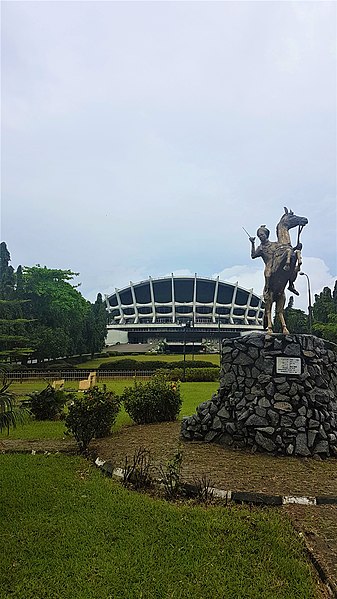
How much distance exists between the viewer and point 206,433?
7320mm

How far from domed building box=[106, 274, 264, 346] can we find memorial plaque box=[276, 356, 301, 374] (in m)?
58.7

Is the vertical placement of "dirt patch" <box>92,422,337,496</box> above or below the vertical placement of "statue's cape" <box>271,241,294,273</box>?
below

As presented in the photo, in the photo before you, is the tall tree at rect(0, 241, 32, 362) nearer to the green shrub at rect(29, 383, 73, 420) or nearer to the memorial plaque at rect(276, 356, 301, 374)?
the green shrub at rect(29, 383, 73, 420)

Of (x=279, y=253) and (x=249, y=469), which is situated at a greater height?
(x=279, y=253)

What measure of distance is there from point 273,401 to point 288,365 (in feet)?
2.11

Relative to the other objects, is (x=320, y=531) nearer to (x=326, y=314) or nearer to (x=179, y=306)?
(x=326, y=314)

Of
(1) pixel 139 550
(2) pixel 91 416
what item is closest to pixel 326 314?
(2) pixel 91 416

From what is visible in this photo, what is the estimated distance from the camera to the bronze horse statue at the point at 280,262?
7871mm

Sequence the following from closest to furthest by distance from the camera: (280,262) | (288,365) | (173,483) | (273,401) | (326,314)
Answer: (173,483) < (273,401) < (288,365) < (280,262) < (326,314)

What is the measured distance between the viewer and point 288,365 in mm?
6938

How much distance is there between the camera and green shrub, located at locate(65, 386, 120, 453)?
7.18m

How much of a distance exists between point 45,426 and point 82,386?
20.5ft

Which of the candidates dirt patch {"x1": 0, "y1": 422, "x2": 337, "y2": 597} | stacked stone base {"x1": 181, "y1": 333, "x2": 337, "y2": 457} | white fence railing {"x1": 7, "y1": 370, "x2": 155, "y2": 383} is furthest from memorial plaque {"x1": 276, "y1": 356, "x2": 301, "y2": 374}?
white fence railing {"x1": 7, "y1": 370, "x2": 155, "y2": 383}

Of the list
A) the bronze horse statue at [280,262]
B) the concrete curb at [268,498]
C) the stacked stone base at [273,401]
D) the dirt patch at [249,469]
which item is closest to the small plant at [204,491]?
the concrete curb at [268,498]
